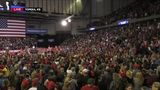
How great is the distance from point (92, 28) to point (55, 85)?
36.9 metres

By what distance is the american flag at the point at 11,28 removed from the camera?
125 feet

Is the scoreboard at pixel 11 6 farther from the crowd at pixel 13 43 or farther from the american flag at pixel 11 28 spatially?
the crowd at pixel 13 43

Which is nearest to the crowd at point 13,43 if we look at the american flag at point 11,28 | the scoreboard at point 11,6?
the american flag at point 11,28

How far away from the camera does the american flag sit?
38.0 metres

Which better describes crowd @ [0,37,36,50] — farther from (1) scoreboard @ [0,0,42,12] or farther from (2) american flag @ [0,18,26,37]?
(1) scoreboard @ [0,0,42,12]

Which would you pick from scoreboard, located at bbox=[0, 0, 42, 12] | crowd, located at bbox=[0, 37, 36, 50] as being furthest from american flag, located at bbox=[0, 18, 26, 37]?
scoreboard, located at bbox=[0, 0, 42, 12]

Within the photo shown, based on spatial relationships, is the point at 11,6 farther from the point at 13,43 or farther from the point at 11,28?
the point at 13,43

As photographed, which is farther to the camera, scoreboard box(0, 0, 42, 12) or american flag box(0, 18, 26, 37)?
american flag box(0, 18, 26, 37)

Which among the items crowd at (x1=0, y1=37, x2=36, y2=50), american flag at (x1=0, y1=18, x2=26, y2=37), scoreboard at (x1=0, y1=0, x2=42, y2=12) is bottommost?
crowd at (x1=0, y1=37, x2=36, y2=50)

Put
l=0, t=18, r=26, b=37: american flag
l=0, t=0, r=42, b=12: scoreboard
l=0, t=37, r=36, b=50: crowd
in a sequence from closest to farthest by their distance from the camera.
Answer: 1. l=0, t=0, r=42, b=12: scoreboard
2. l=0, t=18, r=26, b=37: american flag
3. l=0, t=37, r=36, b=50: crowd

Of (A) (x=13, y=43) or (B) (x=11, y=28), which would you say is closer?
(B) (x=11, y=28)

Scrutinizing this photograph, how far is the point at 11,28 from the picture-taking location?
1533 inches

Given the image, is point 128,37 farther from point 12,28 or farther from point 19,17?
point 19,17

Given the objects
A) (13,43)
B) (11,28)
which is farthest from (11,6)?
(13,43)
